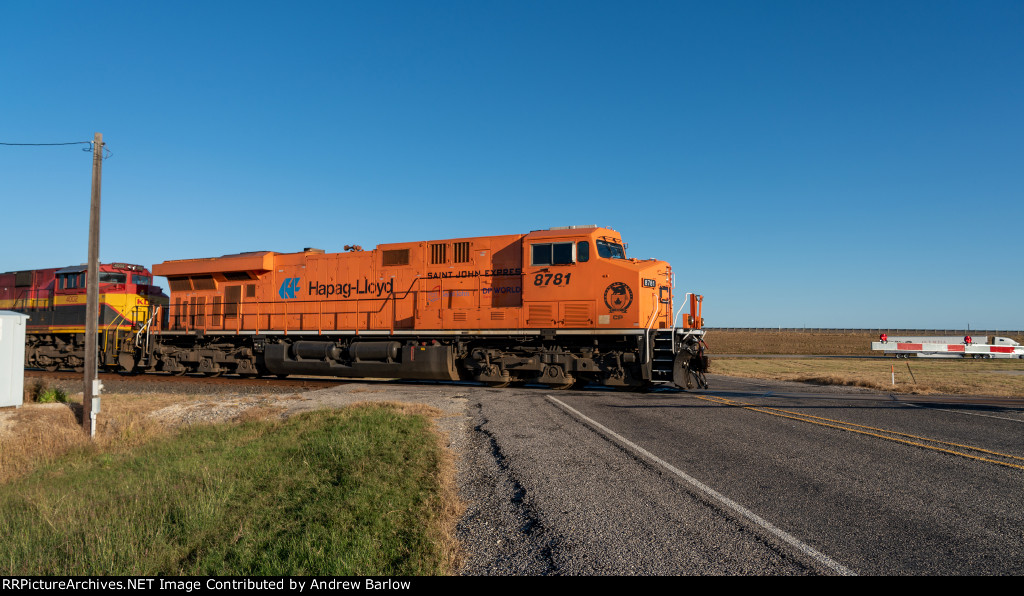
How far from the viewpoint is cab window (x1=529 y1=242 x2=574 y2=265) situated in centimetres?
1622

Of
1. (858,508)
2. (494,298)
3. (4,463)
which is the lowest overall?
(4,463)

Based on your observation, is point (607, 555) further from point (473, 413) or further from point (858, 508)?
point (473, 413)

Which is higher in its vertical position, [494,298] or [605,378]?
[494,298]

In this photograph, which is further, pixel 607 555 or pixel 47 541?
pixel 47 541

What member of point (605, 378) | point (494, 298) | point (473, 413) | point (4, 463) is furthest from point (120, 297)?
point (605, 378)

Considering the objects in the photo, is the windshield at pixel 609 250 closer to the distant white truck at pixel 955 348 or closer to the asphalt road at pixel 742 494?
the asphalt road at pixel 742 494

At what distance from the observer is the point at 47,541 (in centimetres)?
597

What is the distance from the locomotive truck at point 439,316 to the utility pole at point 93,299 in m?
7.47

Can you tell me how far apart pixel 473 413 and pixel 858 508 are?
26.5ft

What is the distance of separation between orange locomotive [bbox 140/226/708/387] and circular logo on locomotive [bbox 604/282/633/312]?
0.03 meters

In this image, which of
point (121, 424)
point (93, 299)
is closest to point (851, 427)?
point (121, 424)

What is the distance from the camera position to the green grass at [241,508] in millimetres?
4707

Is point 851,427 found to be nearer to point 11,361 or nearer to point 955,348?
point 11,361
